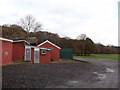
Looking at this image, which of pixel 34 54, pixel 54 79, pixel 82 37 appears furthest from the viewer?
pixel 82 37

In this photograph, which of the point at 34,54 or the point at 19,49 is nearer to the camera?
the point at 34,54

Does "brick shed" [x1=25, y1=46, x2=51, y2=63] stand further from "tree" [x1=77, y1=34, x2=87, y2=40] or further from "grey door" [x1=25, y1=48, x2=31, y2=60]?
"tree" [x1=77, y1=34, x2=87, y2=40]

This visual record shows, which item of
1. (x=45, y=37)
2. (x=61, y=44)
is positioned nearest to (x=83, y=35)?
(x=61, y=44)

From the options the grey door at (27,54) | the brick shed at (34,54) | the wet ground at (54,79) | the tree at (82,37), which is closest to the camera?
the wet ground at (54,79)

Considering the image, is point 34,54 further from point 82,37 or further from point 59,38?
point 82,37

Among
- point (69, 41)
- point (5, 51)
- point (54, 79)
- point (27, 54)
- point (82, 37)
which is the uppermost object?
point (82, 37)

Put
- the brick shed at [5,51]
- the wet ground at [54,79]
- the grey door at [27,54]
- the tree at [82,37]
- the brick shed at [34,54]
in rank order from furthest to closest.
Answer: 1. the tree at [82,37]
2. the grey door at [27,54]
3. the brick shed at [34,54]
4. the brick shed at [5,51]
5. the wet ground at [54,79]

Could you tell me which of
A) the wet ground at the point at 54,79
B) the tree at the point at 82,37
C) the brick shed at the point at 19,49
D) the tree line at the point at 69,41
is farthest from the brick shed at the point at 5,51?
the tree at the point at 82,37

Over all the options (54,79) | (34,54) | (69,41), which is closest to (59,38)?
(69,41)

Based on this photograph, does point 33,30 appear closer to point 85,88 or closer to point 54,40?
point 54,40

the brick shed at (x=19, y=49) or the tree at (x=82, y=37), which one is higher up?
the tree at (x=82, y=37)

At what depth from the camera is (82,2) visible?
11.9 m

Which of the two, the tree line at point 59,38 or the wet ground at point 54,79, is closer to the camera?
the wet ground at point 54,79

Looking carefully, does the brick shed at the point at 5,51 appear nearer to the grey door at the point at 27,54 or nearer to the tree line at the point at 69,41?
the grey door at the point at 27,54
